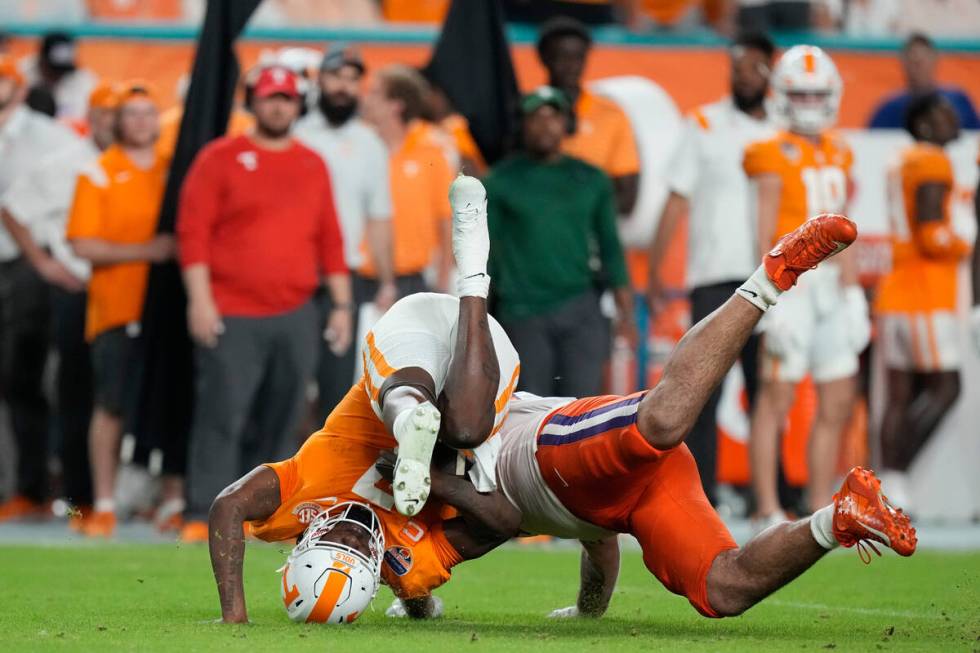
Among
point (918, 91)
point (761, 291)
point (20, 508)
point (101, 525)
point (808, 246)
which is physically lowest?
point (20, 508)

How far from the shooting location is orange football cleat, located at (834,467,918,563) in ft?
18.4

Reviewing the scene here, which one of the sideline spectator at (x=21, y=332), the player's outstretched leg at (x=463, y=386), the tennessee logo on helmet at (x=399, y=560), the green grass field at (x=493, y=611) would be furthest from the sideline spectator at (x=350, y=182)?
the tennessee logo on helmet at (x=399, y=560)

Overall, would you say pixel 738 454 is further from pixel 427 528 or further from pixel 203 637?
pixel 203 637

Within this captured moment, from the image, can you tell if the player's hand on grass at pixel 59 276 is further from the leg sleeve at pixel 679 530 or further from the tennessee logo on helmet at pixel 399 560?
the leg sleeve at pixel 679 530

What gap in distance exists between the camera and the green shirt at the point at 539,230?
1035 centimetres

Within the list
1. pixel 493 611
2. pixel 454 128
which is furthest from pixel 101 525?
pixel 493 611

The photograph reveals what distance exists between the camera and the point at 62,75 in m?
13.4

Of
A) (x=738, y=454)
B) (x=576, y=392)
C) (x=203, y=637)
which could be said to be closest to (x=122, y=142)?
(x=576, y=392)

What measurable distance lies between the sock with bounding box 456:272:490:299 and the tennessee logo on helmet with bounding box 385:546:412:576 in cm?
94

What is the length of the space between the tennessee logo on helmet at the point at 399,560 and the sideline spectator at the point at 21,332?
6.14 metres

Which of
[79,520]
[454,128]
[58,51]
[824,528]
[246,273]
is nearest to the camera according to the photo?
[824,528]

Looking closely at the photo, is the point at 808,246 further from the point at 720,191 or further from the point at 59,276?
the point at 59,276

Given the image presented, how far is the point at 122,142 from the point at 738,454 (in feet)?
15.4

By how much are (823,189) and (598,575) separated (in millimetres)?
4505
